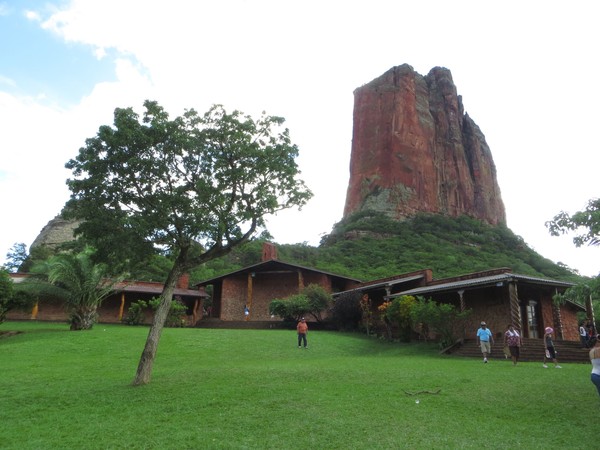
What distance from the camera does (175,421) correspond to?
6766mm

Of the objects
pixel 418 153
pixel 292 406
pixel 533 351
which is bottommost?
pixel 292 406

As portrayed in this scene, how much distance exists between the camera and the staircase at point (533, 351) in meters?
15.7

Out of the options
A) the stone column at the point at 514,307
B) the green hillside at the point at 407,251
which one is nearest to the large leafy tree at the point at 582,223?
the stone column at the point at 514,307

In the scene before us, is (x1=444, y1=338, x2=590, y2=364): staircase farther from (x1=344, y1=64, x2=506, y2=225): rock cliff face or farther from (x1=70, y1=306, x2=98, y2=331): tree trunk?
(x1=344, y1=64, x2=506, y2=225): rock cliff face

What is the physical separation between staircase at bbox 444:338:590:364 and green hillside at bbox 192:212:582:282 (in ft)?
55.6

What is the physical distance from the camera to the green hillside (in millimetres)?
40987

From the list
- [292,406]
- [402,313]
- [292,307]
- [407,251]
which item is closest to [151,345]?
[292,406]

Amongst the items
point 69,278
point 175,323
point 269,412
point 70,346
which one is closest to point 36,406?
point 269,412

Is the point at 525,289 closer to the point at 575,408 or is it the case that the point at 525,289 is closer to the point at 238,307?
the point at 575,408

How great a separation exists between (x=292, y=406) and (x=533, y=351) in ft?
40.8

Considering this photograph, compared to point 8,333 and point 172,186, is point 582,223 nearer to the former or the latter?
point 172,186

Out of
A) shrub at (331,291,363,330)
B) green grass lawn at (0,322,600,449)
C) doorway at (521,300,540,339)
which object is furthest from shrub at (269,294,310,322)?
green grass lawn at (0,322,600,449)

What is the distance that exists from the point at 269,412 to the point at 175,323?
2010cm

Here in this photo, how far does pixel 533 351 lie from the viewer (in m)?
16.1
